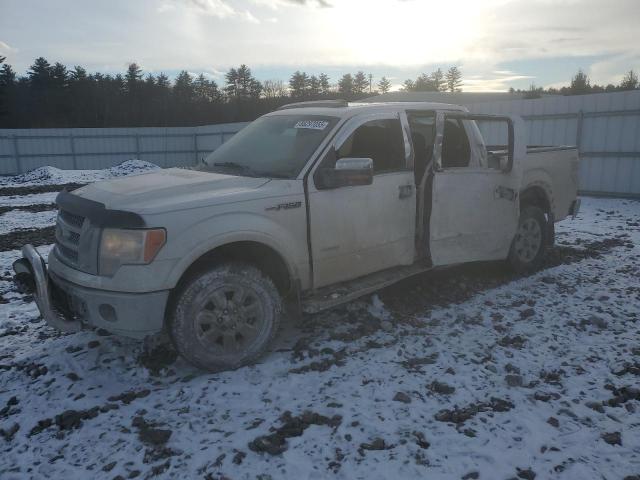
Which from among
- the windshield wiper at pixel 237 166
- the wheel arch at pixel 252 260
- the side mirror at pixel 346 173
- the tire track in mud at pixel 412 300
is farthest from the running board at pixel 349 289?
the windshield wiper at pixel 237 166

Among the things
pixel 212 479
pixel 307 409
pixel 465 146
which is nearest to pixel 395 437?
pixel 307 409

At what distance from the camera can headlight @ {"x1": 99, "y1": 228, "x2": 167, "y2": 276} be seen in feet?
10.7

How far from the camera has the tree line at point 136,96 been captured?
58.4 meters

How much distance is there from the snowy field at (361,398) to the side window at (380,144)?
1434 mm

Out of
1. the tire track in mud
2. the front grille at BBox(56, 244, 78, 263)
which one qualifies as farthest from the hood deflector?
the tire track in mud

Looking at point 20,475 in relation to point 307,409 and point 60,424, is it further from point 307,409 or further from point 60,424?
point 307,409

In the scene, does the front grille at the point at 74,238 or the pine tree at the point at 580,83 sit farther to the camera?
the pine tree at the point at 580,83

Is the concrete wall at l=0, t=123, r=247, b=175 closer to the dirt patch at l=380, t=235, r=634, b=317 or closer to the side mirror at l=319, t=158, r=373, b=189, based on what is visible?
the dirt patch at l=380, t=235, r=634, b=317

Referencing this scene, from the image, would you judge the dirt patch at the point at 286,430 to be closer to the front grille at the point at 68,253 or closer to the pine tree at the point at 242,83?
the front grille at the point at 68,253

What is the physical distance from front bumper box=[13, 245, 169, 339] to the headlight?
8.1 inches

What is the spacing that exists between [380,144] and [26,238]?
6.95m

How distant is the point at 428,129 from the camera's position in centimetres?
549

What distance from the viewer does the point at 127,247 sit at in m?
3.29

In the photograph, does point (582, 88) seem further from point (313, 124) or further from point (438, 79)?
point (313, 124)
